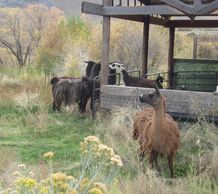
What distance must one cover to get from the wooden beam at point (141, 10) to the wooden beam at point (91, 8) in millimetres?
116

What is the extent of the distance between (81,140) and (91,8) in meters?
3.12

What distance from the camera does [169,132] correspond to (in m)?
8.37

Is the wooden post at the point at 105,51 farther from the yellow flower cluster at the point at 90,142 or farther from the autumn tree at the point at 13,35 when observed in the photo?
the autumn tree at the point at 13,35

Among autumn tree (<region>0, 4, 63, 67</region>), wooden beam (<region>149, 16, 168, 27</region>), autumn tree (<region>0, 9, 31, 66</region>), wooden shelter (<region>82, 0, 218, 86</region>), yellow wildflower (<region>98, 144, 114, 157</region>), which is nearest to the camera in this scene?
yellow wildflower (<region>98, 144, 114, 157</region>)

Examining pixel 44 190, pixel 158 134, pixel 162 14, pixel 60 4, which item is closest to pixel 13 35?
pixel 162 14

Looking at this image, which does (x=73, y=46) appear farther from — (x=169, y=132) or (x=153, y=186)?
(x=153, y=186)

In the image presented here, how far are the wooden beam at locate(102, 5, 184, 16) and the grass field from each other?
2.28 metres

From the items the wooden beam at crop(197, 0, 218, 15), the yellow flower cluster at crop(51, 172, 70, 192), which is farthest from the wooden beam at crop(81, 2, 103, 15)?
the yellow flower cluster at crop(51, 172, 70, 192)

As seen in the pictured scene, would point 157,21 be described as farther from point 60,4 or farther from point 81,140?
A: point 60,4

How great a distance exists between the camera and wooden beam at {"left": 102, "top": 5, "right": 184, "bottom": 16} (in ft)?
39.7

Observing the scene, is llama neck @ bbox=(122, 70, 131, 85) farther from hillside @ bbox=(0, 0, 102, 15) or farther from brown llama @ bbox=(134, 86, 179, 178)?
hillside @ bbox=(0, 0, 102, 15)

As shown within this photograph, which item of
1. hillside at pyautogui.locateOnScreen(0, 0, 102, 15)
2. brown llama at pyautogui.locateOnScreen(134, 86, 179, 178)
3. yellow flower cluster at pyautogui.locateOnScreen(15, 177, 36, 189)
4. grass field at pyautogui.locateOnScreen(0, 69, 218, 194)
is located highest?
hillside at pyautogui.locateOnScreen(0, 0, 102, 15)

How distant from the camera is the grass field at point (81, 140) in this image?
6.87m

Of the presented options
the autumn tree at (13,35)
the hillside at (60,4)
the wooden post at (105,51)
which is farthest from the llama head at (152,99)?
the hillside at (60,4)
